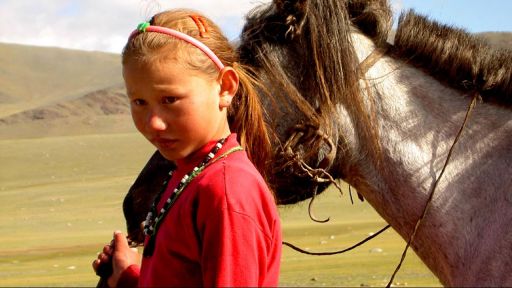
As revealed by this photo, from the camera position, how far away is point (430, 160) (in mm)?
3156

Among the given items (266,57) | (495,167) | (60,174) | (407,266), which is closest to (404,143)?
(495,167)

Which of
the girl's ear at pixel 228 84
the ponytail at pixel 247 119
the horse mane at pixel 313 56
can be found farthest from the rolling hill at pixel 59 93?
the girl's ear at pixel 228 84

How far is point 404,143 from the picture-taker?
3168 mm

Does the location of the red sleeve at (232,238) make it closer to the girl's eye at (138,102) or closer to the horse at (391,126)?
the girl's eye at (138,102)

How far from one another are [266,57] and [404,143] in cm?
54

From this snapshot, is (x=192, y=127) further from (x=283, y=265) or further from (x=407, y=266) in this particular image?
(x=283, y=265)

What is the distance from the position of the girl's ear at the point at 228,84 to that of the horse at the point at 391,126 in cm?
61

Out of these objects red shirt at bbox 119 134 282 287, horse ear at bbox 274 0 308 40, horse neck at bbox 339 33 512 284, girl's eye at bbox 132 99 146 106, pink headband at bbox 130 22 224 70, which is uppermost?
pink headband at bbox 130 22 224 70

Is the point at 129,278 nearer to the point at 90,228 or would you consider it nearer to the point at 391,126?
the point at 391,126

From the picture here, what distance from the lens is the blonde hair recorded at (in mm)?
2395

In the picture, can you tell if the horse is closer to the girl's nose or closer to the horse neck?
the horse neck

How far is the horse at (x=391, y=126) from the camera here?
10.2 ft

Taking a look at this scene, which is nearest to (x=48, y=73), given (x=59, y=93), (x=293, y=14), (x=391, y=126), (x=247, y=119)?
(x=59, y=93)

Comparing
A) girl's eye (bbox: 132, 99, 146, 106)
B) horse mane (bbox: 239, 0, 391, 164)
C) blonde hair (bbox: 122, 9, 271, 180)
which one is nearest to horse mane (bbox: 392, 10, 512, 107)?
horse mane (bbox: 239, 0, 391, 164)
